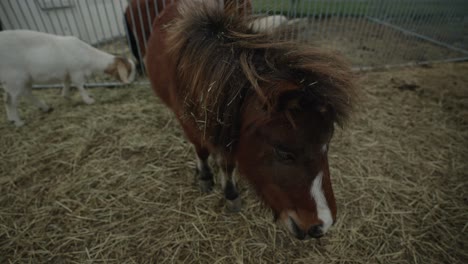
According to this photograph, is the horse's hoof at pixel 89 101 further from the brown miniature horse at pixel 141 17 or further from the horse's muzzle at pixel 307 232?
the horse's muzzle at pixel 307 232

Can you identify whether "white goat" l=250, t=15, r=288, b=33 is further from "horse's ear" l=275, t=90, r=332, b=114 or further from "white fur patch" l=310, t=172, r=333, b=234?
"white fur patch" l=310, t=172, r=333, b=234

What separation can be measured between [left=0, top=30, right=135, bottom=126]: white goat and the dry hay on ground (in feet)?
1.16

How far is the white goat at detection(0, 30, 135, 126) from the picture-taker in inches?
104

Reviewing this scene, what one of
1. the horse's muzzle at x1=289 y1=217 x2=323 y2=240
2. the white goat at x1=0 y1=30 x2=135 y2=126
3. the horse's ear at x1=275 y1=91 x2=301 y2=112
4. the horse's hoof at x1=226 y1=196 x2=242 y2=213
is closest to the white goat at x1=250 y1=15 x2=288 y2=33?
the horse's ear at x1=275 y1=91 x2=301 y2=112

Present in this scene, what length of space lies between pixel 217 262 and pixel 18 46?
122 inches

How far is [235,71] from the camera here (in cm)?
120

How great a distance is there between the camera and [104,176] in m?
2.30

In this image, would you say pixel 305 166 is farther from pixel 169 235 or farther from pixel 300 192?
pixel 169 235

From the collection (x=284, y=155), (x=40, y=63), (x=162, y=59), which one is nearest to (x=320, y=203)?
(x=284, y=155)

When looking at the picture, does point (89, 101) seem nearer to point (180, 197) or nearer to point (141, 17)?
point (141, 17)

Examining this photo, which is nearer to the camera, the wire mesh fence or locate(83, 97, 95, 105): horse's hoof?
locate(83, 97, 95, 105): horse's hoof

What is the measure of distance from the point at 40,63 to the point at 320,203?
10.9ft

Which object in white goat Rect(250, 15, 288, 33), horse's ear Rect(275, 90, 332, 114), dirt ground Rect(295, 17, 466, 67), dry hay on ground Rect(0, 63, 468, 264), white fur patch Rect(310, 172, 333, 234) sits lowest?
dry hay on ground Rect(0, 63, 468, 264)

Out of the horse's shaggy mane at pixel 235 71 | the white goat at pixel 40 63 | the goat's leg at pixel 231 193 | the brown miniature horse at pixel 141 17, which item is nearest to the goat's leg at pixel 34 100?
the white goat at pixel 40 63
